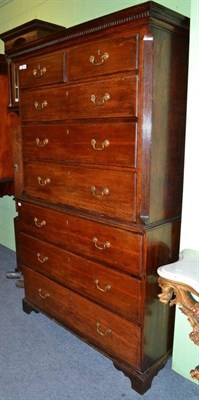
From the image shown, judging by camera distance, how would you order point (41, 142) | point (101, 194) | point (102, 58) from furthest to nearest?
point (41, 142)
point (101, 194)
point (102, 58)

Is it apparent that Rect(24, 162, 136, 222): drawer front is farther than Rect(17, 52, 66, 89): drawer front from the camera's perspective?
No

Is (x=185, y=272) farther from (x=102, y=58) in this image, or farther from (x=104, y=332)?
(x=102, y=58)

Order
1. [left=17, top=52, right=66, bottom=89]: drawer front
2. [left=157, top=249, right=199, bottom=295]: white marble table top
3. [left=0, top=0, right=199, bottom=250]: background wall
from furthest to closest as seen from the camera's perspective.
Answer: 1. [left=17, top=52, right=66, bottom=89]: drawer front
2. [left=0, top=0, right=199, bottom=250]: background wall
3. [left=157, top=249, right=199, bottom=295]: white marble table top

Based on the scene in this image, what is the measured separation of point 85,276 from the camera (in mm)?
1844

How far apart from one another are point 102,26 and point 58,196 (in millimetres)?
940

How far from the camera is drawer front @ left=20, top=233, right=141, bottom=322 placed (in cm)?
161

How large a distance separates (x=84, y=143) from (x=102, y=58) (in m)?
0.42

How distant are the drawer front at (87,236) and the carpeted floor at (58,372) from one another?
68 centimetres

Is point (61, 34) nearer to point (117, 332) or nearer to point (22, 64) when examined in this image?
point (22, 64)

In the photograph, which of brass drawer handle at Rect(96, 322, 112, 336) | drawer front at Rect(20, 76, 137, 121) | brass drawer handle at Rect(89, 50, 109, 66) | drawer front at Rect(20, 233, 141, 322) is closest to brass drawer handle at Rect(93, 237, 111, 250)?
drawer front at Rect(20, 233, 141, 322)

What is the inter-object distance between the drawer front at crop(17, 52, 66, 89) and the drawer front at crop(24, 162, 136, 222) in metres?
0.49

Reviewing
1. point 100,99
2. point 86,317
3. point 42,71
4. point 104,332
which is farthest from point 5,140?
point 104,332

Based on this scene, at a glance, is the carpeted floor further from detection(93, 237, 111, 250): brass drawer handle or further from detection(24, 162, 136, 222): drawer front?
detection(24, 162, 136, 222): drawer front

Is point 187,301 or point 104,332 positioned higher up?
point 187,301
